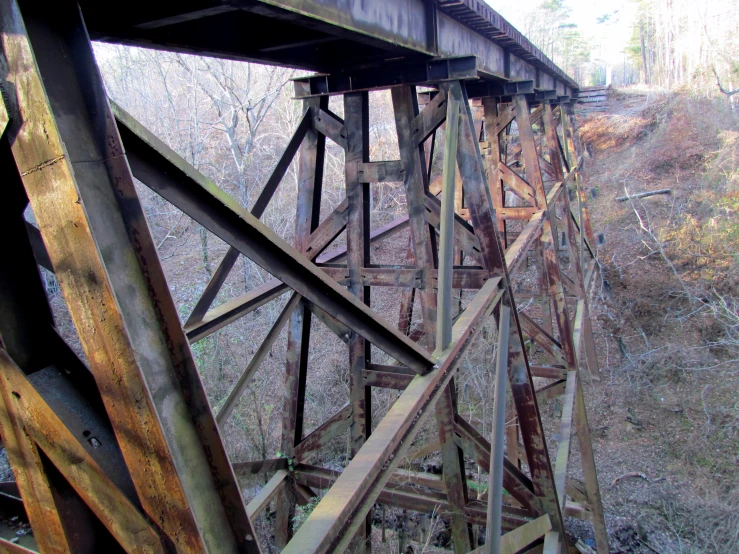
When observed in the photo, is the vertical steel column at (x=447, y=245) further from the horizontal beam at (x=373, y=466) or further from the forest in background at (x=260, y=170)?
the forest in background at (x=260, y=170)

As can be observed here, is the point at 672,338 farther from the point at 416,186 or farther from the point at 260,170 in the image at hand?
the point at 260,170

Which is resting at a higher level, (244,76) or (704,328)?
(244,76)

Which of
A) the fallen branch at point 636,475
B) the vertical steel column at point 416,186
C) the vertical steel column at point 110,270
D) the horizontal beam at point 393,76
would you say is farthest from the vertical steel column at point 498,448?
the fallen branch at point 636,475

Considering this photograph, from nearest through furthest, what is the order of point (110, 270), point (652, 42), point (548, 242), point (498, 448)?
point (110, 270) → point (498, 448) → point (548, 242) → point (652, 42)

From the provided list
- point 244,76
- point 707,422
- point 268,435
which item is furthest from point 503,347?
point 244,76

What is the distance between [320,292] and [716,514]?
858 centimetres

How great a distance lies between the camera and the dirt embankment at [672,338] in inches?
305

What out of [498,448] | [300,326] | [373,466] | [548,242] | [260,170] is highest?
[260,170]

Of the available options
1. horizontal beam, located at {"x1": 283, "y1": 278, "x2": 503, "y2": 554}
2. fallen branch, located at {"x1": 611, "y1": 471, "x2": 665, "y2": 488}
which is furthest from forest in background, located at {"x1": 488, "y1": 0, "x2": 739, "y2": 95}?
horizontal beam, located at {"x1": 283, "y1": 278, "x2": 503, "y2": 554}

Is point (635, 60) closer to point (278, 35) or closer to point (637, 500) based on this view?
point (637, 500)

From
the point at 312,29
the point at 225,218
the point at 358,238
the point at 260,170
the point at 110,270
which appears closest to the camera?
the point at 110,270

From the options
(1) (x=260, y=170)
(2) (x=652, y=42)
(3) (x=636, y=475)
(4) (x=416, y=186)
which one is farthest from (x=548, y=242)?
(2) (x=652, y=42)

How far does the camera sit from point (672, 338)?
1151cm

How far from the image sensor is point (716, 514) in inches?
294
